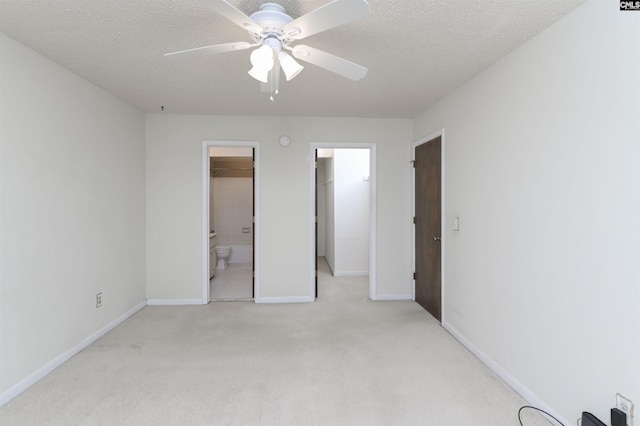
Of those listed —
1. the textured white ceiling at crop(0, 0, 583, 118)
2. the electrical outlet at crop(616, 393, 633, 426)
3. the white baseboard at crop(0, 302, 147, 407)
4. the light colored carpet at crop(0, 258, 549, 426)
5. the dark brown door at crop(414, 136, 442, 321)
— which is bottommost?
the light colored carpet at crop(0, 258, 549, 426)

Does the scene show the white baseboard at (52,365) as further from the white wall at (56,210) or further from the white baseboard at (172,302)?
the white baseboard at (172,302)

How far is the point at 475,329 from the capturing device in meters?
2.62

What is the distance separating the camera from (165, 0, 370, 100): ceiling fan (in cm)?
132

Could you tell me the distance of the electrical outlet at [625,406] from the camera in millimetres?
1433

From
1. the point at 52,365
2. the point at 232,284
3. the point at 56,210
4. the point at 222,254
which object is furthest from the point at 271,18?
the point at 222,254

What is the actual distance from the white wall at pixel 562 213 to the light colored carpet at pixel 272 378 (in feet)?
1.28

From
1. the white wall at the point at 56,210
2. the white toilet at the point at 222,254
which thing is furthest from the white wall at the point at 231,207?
the white wall at the point at 56,210

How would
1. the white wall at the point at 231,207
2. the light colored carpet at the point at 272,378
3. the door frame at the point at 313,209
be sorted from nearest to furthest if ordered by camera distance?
the light colored carpet at the point at 272,378 < the door frame at the point at 313,209 < the white wall at the point at 231,207

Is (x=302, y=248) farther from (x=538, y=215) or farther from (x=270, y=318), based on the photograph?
(x=538, y=215)

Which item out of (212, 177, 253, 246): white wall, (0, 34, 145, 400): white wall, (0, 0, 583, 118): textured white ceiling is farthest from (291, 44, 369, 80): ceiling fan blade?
(212, 177, 253, 246): white wall

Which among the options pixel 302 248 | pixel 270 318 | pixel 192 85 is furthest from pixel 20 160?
pixel 302 248

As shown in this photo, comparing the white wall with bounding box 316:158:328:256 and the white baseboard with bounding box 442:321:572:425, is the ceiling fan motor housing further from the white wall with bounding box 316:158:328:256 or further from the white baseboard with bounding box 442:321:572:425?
the white wall with bounding box 316:158:328:256

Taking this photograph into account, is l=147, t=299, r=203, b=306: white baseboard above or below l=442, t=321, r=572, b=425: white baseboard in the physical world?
above

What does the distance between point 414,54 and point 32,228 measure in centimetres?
301
